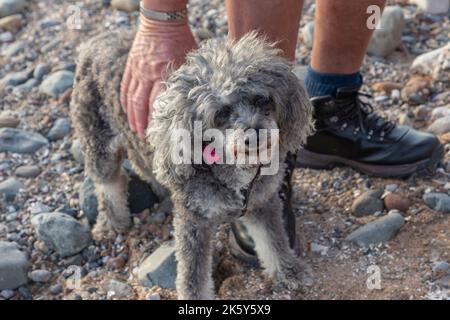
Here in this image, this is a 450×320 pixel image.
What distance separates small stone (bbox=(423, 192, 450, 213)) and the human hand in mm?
1923

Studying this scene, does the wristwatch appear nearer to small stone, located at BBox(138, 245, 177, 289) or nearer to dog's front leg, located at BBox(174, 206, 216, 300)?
dog's front leg, located at BBox(174, 206, 216, 300)

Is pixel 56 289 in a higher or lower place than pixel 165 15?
lower

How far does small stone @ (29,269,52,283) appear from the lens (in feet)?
15.1

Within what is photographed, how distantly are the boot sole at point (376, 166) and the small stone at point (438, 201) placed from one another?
0.85 feet

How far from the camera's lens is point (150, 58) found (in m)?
3.97

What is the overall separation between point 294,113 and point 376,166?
1419 mm

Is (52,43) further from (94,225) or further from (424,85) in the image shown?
(424,85)

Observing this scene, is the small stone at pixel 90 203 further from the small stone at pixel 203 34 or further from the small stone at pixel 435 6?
the small stone at pixel 435 6

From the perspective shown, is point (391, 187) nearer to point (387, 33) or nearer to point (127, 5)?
point (387, 33)

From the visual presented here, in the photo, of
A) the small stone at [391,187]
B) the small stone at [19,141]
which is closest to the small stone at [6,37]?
the small stone at [19,141]

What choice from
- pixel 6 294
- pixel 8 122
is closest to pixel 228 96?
pixel 6 294

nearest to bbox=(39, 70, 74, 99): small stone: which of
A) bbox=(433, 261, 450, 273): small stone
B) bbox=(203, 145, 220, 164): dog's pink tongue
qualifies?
bbox=(203, 145, 220, 164): dog's pink tongue

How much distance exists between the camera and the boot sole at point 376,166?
4.84 m

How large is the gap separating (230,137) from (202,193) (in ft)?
1.84
